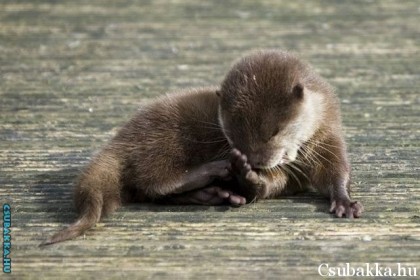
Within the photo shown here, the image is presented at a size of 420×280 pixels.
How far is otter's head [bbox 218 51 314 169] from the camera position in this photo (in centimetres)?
477

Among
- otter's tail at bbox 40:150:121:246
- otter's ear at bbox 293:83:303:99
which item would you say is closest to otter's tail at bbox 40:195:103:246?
otter's tail at bbox 40:150:121:246

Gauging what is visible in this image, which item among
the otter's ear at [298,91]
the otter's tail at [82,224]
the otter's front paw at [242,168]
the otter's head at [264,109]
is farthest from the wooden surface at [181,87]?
the otter's ear at [298,91]

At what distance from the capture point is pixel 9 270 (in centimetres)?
408

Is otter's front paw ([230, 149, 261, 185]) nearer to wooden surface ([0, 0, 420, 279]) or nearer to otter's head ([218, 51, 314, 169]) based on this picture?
otter's head ([218, 51, 314, 169])

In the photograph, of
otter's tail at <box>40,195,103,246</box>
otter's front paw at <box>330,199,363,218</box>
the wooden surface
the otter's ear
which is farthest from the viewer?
the otter's ear

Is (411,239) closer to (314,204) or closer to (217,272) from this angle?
(314,204)

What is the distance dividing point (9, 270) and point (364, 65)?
4657 mm

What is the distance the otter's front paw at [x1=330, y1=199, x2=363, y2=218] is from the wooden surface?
0.06 meters

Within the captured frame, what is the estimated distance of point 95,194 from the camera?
477cm

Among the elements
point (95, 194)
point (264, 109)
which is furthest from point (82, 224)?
point (264, 109)

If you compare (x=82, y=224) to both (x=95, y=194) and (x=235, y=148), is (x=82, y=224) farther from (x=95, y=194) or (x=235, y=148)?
(x=235, y=148)

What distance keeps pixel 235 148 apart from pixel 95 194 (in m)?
0.79

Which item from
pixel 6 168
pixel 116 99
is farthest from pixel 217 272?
pixel 116 99

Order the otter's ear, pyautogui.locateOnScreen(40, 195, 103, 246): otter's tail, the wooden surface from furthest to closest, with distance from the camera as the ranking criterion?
the otter's ear
pyautogui.locateOnScreen(40, 195, 103, 246): otter's tail
the wooden surface
